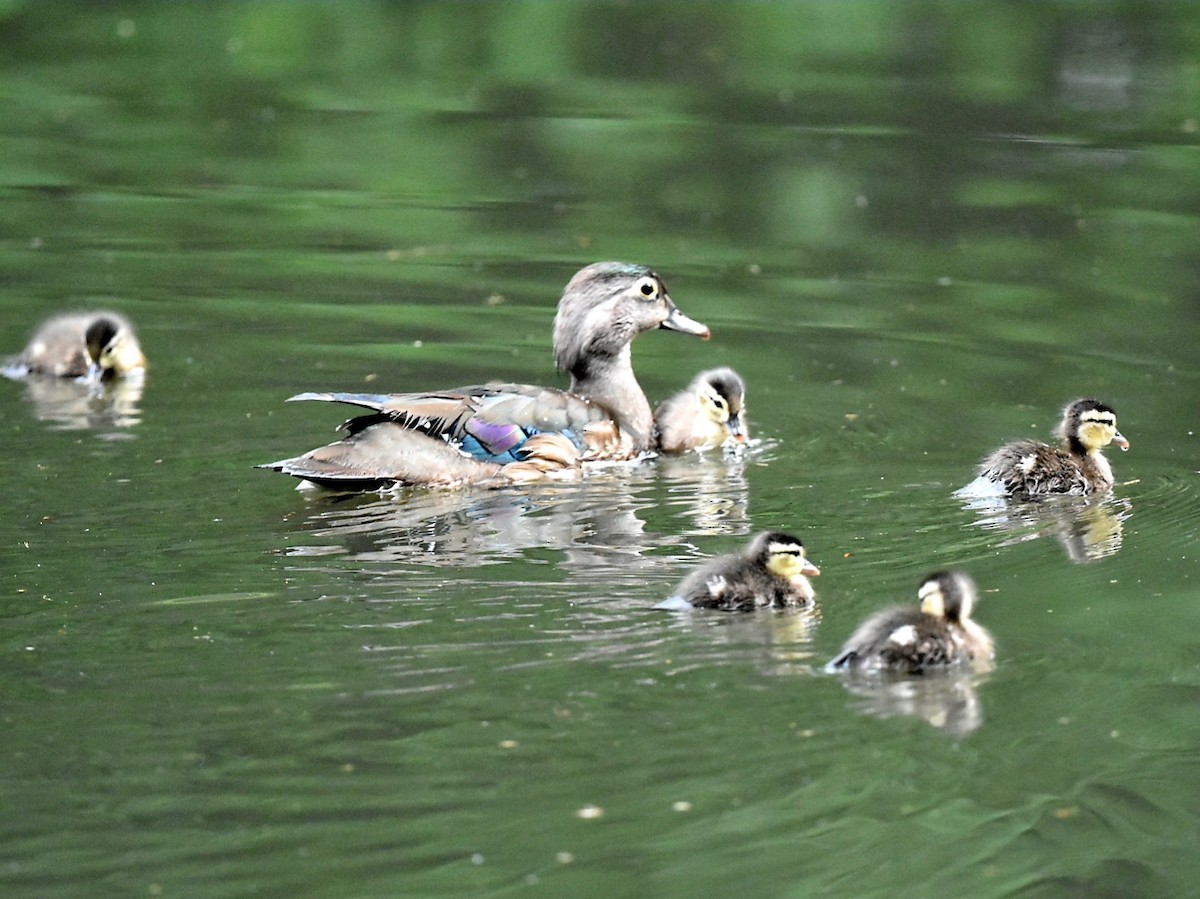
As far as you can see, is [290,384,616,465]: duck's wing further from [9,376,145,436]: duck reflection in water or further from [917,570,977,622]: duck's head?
[917,570,977,622]: duck's head

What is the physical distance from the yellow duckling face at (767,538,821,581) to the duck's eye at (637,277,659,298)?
374 cm

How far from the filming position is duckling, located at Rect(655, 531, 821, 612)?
25.6ft

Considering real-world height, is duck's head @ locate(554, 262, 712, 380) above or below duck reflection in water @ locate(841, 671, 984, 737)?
above

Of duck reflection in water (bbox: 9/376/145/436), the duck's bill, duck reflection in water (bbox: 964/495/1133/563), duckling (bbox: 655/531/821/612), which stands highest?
the duck's bill

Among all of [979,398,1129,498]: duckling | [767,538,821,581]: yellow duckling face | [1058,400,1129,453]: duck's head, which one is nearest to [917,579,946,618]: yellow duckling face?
[767,538,821,581]: yellow duckling face

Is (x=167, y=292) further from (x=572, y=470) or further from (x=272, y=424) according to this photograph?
(x=572, y=470)

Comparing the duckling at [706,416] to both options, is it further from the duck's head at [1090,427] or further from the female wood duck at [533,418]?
the duck's head at [1090,427]

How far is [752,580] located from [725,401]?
334cm

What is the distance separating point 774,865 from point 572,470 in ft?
16.0

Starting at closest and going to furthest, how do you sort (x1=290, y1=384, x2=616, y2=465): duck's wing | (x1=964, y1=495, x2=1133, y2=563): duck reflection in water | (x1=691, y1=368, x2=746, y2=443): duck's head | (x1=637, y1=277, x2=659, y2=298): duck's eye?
1. (x1=964, y1=495, x2=1133, y2=563): duck reflection in water
2. (x1=290, y1=384, x2=616, y2=465): duck's wing
3. (x1=691, y1=368, x2=746, y2=443): duck's head
4. (x1=637, y1=277, x2=659, y2=298): duck's eye

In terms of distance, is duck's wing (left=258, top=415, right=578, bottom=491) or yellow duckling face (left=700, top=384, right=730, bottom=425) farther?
yellow duckling face (left=700, top=384, right=730, bottom=425)

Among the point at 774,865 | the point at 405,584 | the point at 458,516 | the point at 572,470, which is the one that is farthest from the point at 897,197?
the point at 774,865

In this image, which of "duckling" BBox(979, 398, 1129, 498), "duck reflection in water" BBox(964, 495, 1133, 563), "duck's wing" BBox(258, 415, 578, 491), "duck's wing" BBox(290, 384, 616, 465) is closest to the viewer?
"duck reflection in water" BBox(964, 495, 1133, 563)

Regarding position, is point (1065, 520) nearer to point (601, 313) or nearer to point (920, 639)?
point (920, 639)
